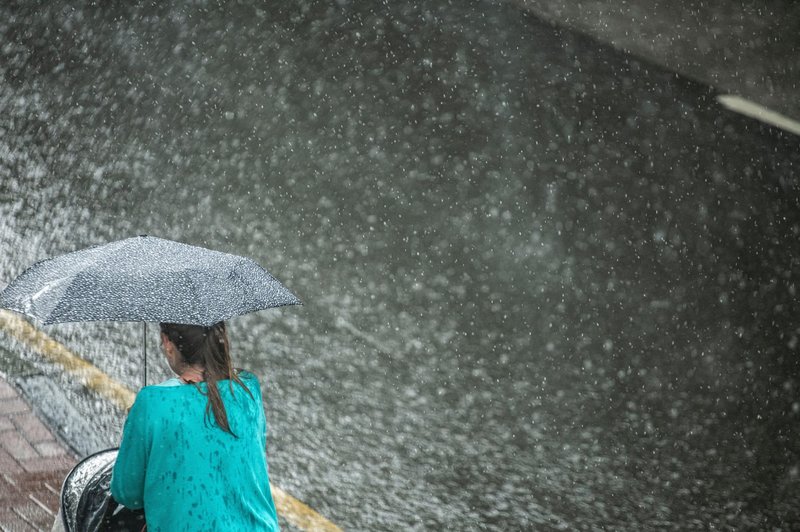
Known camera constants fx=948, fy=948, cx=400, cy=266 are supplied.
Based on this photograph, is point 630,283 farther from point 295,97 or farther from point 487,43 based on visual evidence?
point 295,97

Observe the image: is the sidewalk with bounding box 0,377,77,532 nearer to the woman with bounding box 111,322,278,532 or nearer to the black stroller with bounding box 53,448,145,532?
the black stroller with bounding box 53,448,145,532

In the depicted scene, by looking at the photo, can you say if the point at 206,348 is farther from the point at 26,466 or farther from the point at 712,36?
the point at 712,36

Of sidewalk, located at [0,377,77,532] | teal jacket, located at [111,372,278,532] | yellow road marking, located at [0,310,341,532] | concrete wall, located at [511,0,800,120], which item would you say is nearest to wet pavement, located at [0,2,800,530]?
yellow road marking, located at [0,310,341,532]

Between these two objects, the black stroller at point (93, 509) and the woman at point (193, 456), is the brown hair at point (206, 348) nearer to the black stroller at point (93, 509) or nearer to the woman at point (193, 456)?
the woman at point (193, 456)

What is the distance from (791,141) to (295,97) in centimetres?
360

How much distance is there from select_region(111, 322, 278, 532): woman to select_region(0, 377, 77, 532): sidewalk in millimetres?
1644

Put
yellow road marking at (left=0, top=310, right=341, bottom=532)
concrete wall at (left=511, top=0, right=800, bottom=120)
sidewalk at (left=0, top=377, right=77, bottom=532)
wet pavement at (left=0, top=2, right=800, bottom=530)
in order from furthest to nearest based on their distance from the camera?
concrete wall at (left=511, top=0, right=800, bottom=120) < wet pavement at (left=0, top=2, right=800, bottom=530) < yellow road marking at (left=0, top=310, right=341, bottom=532) < sidewalk at (left=0, top=377, right=77, bottom=532)

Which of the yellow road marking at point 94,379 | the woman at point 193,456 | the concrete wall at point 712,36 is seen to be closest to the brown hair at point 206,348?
the woman at point 193,456

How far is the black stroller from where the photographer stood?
2.13m

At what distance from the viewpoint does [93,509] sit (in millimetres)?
2150

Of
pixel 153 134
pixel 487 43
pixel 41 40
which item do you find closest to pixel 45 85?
pixel 41 40

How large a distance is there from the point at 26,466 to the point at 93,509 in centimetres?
183

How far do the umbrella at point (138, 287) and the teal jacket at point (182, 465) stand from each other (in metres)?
0.20

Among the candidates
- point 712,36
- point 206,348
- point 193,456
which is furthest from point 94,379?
point 712,36
